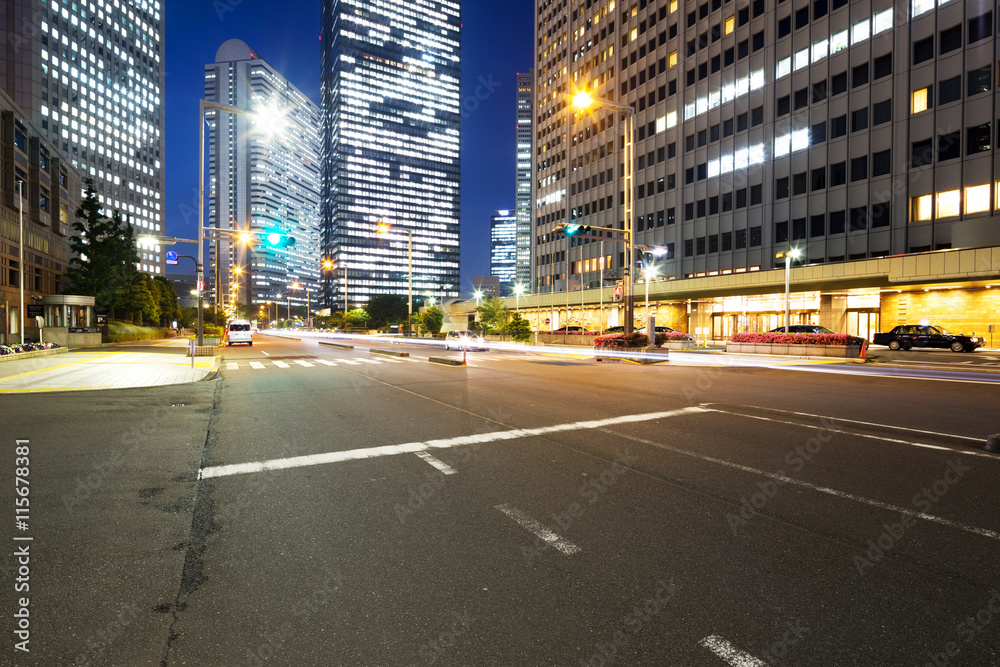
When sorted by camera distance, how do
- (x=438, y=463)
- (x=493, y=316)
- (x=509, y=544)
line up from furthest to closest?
(x=493, y=316)
(x=438, y=463)
(x=509, y=544)

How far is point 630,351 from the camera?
89.9 feet

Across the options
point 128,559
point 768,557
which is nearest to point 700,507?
point 768,557

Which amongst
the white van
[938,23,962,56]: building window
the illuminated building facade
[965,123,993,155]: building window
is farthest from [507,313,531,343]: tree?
[938,23,962,56]: building window

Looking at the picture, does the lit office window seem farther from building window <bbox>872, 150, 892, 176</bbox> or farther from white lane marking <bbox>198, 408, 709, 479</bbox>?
white lane marking <bbox>198, 408, 709, 479</bbox>

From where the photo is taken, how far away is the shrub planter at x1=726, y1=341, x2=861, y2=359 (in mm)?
24719

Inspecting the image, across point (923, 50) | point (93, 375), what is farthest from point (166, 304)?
point (923, 50)

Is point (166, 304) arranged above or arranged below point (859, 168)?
below

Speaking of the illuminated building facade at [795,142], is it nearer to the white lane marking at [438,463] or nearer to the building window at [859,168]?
the building window at [859,168]

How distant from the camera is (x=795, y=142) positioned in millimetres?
47281

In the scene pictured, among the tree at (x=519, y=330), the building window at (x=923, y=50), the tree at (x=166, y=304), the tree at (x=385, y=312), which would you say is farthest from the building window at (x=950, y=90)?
the tree at (x=385, y=312)

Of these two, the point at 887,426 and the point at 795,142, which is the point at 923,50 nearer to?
the point at 795,142

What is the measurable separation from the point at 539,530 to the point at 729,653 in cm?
172

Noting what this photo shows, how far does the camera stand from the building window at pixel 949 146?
36562 millimetres

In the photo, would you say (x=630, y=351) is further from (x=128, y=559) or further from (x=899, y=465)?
(x=128, y=559)
